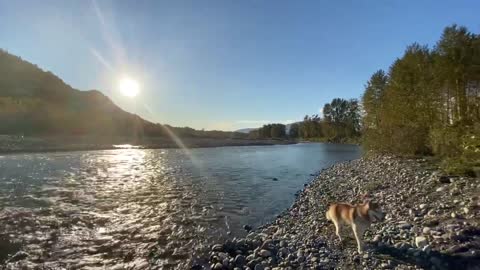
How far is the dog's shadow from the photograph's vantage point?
6294mm

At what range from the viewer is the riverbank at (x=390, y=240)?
22.5ft

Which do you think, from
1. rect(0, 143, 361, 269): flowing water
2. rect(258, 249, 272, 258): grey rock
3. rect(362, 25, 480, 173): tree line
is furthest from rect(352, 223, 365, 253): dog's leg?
rect(362, 25, 480, 173): tree line

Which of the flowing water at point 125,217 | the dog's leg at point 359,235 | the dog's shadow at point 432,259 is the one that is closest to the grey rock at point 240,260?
the flowing water at point 125,217

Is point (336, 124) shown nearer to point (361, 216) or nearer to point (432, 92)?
point (432, 92)

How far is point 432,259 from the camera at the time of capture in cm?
664

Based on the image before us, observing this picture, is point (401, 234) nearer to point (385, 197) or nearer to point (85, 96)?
point (385, 197)

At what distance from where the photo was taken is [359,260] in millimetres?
7121

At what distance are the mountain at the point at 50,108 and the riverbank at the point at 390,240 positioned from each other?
3958 inches

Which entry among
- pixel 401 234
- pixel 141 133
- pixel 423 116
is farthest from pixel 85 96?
pixel 401 234

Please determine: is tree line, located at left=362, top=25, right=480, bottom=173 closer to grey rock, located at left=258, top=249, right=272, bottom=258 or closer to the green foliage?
grey rock, located at left=258, top=249, right=272, bottom=258

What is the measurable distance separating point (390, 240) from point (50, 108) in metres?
134

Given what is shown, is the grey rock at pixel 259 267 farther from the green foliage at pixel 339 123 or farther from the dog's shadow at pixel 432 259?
the green foliage at pixel 339 123

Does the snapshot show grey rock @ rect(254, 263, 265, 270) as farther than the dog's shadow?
Yes

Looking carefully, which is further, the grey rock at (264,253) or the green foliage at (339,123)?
the green foliage at (339,123)
